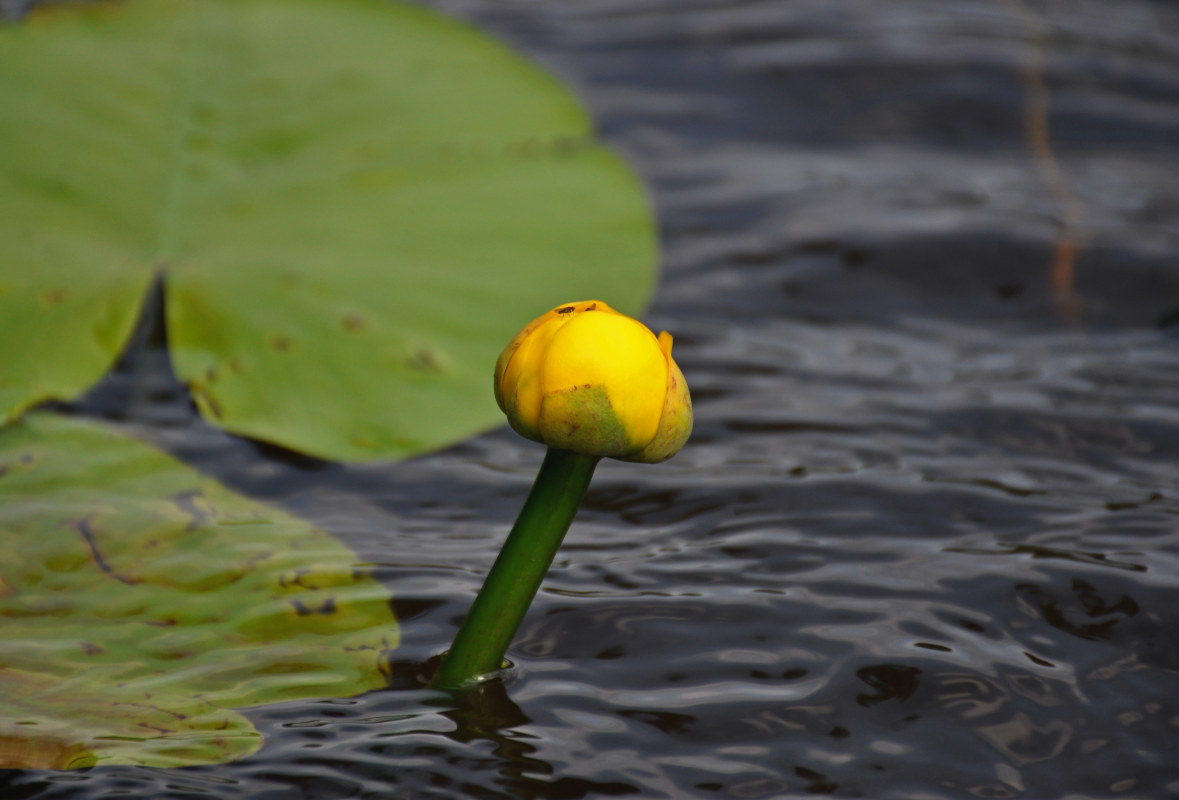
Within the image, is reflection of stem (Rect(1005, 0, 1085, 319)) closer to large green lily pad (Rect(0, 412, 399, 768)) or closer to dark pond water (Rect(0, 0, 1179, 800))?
dark pond water (Rect(0, 0, 1179, 800))

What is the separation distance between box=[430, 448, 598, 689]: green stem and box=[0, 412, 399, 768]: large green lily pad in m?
0.15

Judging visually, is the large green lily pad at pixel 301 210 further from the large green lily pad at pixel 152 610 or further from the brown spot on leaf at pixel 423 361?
the large green lily pad at pixel 152 610

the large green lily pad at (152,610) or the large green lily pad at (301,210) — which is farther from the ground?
the large green lily pad at (301,210)

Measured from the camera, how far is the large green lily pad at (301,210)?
1.39 meters

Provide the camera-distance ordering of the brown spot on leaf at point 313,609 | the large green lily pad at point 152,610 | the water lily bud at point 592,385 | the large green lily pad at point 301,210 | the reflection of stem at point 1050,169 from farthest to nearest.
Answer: the reflection of stem at point 1050,169 → the large green lily pad at point 301,210 → the brown spot on leaf at point 313,609 → the large green lily pad at point 152,610 → the water lily bud at point 592,385

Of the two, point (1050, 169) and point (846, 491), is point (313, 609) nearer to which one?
point (846, 491)

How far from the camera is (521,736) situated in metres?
0.87

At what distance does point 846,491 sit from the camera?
127 centimetres

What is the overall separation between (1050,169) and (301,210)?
156 centimetres

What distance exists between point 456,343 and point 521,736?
29.7 inches

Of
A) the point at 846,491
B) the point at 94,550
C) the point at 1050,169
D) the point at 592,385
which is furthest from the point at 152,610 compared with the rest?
the point at 1050,169

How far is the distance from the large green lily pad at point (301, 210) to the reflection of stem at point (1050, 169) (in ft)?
2.45

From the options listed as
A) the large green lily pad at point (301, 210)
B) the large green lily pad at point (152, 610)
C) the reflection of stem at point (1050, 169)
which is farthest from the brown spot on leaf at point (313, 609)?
the reflection of stem at point (1050, 169)

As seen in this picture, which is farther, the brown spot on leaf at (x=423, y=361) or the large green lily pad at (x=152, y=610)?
the brown spot on leaf at (x=423, y=361)
